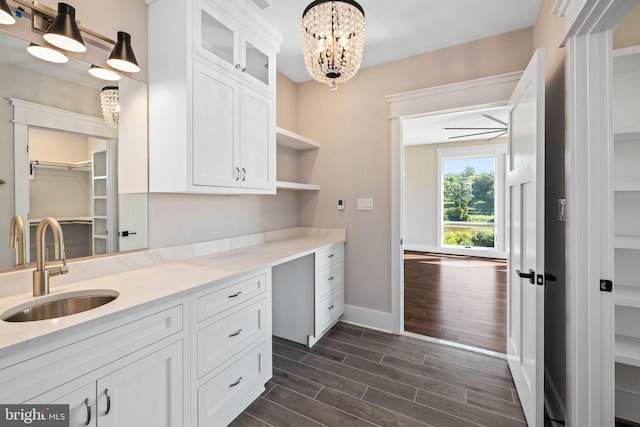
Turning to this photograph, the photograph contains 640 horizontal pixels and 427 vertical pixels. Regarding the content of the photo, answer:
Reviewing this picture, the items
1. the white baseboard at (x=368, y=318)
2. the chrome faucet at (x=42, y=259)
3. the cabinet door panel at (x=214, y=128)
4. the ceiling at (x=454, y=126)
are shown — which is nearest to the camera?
the chrome faucet at (x=42, y=259)

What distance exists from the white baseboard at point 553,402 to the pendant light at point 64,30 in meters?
3.22

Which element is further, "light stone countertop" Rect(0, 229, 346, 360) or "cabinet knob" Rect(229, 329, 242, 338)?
"cabinet knob" Rect(229, 329, 242, 338)

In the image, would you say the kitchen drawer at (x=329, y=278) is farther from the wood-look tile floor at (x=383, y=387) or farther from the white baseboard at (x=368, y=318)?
the wood-look tile floor at (x=383, y=387)

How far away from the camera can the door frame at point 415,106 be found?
91.8 inches

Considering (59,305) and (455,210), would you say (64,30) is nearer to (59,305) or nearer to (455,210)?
(59,305)

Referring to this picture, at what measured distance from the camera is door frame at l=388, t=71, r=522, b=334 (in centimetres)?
233

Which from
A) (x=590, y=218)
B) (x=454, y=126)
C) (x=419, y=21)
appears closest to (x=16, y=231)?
(x=590, y=218)

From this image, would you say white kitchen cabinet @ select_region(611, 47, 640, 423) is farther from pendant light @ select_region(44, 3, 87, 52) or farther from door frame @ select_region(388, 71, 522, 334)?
pendant light @ select_region(44, 3, 87, 52)

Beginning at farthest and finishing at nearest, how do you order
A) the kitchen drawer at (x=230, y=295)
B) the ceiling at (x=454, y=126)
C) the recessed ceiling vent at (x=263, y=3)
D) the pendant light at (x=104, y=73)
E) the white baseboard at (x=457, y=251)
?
the white baseboard at (x=457, y=251) → the ceiling at (x=454, y=126) → the recessed ceiling vent at (x=263, y=3) → the pendant light at (x=104, y=73) → the kitchen drawer at (x=230, y=295)

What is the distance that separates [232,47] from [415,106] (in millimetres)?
1693

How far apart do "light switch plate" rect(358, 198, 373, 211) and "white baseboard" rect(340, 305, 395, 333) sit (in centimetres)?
106

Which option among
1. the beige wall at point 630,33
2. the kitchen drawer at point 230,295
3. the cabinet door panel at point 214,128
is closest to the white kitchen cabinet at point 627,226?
the beige wall at point 630,33

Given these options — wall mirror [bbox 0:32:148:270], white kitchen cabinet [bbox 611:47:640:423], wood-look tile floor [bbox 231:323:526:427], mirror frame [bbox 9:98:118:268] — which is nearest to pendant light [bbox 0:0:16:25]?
wall mirror [bbox 0:32:148:270]

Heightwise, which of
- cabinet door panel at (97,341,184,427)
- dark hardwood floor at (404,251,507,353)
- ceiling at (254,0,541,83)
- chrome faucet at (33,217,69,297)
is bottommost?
dark hardwood floor at (404,251,507,353)
